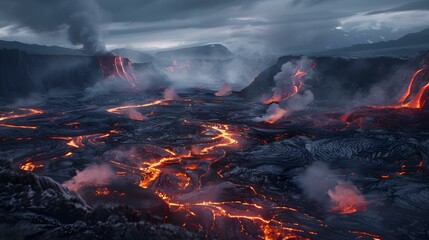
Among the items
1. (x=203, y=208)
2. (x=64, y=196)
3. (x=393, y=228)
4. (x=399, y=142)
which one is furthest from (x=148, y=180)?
(x=399, y=142)

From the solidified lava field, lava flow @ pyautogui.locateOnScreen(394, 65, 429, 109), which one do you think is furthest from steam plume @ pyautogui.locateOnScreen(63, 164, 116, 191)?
lava flow @ pyautogui.locateOnScreen(394, 65, 429, 109)

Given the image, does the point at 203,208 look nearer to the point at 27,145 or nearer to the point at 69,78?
the point at 27,145

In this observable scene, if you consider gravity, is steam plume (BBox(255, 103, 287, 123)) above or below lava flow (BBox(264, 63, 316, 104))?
below

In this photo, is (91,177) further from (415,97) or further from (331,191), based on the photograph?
(415,97)

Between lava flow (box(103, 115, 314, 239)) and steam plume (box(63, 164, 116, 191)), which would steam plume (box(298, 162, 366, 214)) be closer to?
lava flow (box(103, 115, 314, 239))

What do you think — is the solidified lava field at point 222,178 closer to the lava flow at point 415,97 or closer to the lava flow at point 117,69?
the lava flow at point 415,97
